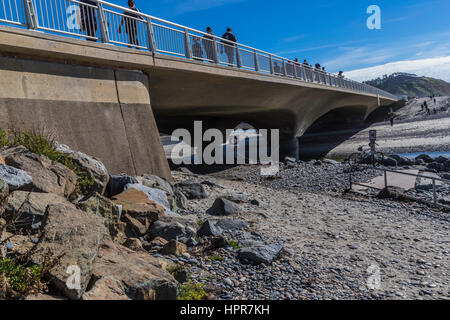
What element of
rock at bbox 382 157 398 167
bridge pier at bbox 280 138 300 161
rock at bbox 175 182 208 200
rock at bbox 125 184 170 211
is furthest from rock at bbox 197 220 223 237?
bridge pier at bbox 280 138 300 161

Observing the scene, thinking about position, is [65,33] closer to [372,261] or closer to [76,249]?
[76,249]

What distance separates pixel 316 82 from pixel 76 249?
2607 centimetres

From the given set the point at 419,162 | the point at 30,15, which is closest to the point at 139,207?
the point at 30,15

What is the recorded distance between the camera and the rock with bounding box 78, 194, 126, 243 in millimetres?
5441

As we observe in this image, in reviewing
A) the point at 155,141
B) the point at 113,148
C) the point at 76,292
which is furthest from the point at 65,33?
the point at 76,292

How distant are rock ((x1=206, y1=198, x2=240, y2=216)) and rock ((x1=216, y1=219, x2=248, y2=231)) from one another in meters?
1.33

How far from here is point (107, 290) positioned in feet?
11.7

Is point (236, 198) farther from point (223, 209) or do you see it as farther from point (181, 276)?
point (181, 276)

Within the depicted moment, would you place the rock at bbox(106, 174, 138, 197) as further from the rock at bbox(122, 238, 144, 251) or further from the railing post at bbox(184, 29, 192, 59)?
the railing post at bbox(184, 29, 192, 59)

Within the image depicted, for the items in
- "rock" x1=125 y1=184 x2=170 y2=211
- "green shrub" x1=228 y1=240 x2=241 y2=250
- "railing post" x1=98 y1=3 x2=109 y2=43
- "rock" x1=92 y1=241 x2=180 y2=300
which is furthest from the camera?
"railing post" x1=98 y1=3 x2=109 y2=43

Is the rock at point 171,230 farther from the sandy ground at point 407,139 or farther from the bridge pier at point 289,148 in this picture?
the sandy ground at point 407,139

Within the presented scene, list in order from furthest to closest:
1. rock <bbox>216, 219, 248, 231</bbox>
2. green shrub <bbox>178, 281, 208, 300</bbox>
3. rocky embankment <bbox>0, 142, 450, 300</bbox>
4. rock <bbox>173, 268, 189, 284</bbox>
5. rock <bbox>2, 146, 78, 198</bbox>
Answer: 1. rock <bbox>216, 219, 248, 231</bbox>
2. rock <bbox>2, 146, 78, 198</bbox>
3. rock <bbox>173, 268, 189, 284</bbox>
4. green shrub <bbox>178, 281, 208, 300</bbox>
5. rocky embankment <bbox>0, 142, 450, 300</bbox>

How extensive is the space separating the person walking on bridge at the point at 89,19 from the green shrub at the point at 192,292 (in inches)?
321

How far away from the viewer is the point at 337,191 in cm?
1392
